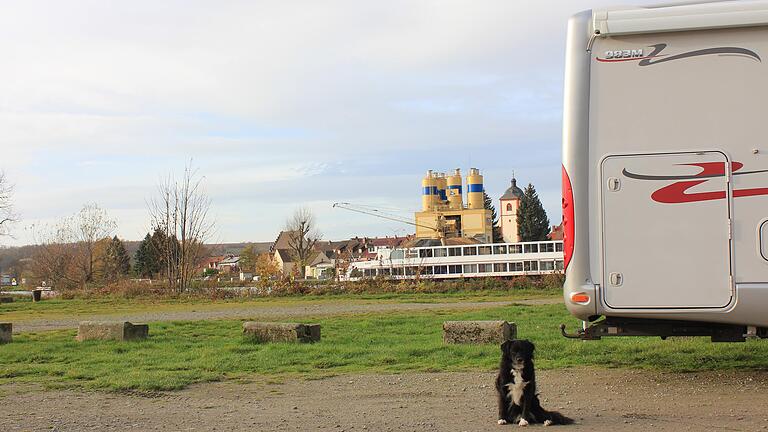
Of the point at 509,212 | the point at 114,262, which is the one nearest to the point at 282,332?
the point at 114,262

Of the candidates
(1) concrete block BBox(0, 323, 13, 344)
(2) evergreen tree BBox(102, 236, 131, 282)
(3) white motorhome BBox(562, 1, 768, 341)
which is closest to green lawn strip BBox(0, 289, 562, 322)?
(1) concrete block BBox(0, 323, 13, 344)

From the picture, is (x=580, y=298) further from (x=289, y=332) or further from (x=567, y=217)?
(x=289, y=332)

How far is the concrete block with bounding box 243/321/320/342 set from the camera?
1337 centimetres

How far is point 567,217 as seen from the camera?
8219 mm

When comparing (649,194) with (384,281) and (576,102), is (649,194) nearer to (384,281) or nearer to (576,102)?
(576,102)

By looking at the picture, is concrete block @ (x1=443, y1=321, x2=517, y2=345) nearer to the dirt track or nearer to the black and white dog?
the dirt track

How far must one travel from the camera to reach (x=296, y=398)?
8.95 metres

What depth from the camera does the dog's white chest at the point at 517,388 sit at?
7219mm

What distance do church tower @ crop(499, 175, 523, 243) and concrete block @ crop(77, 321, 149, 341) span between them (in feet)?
232

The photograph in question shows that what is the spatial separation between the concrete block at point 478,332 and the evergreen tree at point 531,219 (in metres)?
68.7

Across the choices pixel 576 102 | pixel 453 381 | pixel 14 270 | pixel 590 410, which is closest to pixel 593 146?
pixel 576 102

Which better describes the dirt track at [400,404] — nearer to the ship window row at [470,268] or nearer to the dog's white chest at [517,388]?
the dog's white chest at [517,388]

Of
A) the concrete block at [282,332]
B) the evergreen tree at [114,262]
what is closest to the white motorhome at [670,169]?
the concrete block at [282,332]

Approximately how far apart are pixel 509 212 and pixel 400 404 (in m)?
80.0
